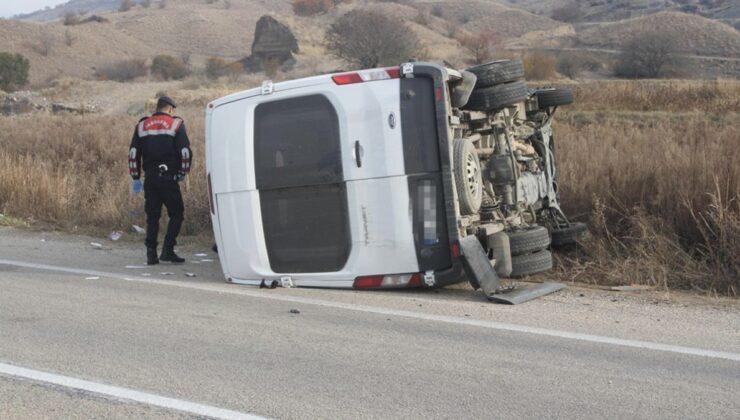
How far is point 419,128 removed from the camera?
23.3ft

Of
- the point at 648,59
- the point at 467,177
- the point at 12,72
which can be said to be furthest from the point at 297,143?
the point at 12,72

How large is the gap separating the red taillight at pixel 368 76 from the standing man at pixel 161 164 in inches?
112

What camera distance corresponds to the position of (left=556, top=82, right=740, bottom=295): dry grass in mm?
8203

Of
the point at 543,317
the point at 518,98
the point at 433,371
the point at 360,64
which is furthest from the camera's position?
the point at 360,64

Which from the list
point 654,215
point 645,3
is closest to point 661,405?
point 654,215

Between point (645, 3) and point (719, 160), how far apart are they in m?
96.1

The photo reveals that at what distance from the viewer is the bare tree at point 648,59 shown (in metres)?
48.3

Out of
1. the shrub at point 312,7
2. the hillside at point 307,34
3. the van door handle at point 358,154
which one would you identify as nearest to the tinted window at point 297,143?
the van door handle at point 358,154

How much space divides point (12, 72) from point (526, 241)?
5360 centimetres

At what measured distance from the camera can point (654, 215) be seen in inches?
361

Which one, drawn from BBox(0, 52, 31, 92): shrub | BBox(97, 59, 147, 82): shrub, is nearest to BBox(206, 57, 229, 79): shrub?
BBox(97, 59, 147, 82): shrub

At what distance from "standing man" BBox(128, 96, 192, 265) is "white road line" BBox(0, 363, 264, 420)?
429 cm

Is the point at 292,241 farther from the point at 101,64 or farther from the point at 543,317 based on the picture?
the point at 101,64

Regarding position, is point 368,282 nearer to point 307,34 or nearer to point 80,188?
A: point 80,188
